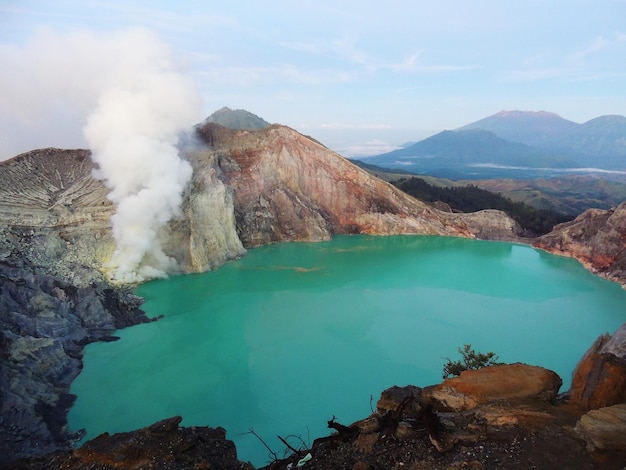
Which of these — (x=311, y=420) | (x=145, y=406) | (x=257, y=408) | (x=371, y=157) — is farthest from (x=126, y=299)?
(x=371, y=157)

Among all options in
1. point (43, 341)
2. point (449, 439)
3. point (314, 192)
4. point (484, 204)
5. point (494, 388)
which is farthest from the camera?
point (484, 204)

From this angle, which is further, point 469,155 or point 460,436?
point 469,155

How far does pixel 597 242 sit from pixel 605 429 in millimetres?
26919

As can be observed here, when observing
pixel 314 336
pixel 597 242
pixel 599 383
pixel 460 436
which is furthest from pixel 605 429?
pixel 597 242

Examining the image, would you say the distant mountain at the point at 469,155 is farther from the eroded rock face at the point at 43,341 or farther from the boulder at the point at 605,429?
the boulder at the point at 605,429

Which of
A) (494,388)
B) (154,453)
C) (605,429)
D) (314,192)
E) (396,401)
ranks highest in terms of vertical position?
(314,192)

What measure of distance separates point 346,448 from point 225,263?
2026 centimetres

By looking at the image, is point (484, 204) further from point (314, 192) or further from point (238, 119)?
point (238, 119)

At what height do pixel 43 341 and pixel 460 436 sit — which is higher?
pixel 460 436

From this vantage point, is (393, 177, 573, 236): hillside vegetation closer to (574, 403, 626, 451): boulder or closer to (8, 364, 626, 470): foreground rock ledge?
(8, 364, 626, 470): foreground rock ledge

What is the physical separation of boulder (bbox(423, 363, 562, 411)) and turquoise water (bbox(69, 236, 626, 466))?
3977 millimetres

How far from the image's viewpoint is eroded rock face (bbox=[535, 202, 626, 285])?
82.3 feet

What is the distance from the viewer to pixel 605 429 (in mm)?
4430

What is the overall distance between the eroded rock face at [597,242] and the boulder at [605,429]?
74.2 feet
